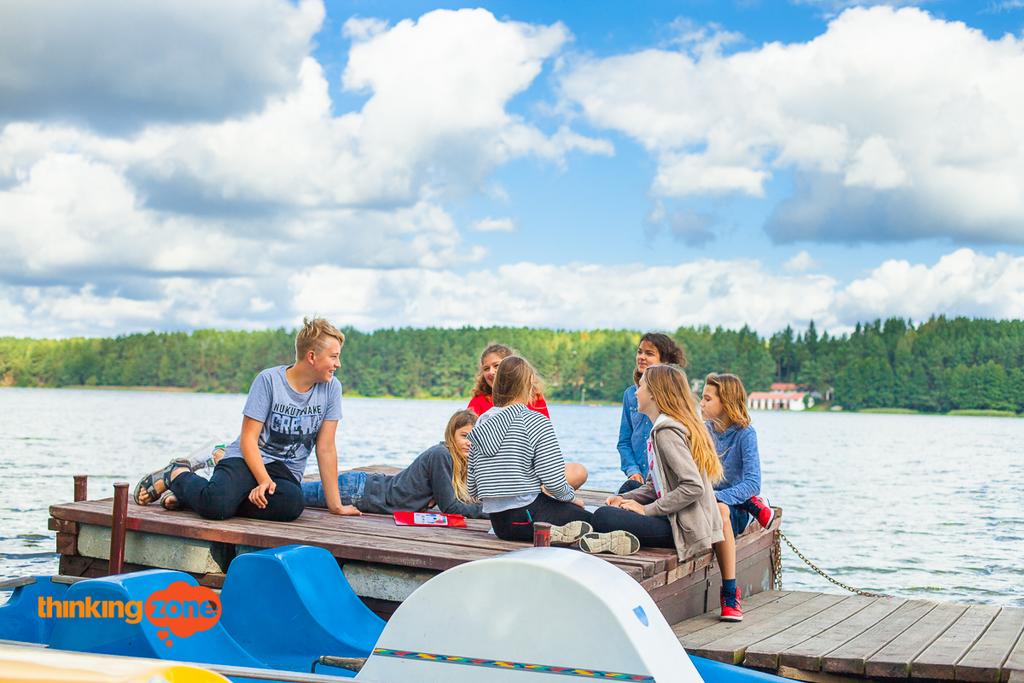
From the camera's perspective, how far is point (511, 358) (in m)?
6.38

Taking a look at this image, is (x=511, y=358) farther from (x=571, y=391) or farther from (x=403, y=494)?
(x=571, y=391)

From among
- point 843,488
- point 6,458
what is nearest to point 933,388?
point 843,488

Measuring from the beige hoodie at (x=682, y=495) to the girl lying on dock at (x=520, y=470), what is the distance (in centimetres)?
28

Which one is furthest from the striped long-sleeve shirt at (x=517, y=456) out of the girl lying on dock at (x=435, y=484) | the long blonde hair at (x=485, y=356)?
the long blonde hair at (x=485, y=356)

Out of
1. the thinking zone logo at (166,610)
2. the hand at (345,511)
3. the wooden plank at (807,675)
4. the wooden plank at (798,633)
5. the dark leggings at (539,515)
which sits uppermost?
the dark leggings at (539,515)

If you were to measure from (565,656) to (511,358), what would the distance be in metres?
2.97

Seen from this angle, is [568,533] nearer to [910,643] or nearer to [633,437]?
[910,643]

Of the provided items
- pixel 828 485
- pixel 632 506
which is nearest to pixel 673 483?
pixel 632 506

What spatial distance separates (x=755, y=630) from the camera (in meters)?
6.30

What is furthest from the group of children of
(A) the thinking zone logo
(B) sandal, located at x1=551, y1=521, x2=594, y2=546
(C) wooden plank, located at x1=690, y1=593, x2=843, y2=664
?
(A) the thinking zone logo

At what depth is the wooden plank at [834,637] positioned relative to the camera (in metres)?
5.62

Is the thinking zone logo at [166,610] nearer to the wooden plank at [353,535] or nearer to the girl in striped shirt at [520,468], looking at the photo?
the wooden plank at [353,535]

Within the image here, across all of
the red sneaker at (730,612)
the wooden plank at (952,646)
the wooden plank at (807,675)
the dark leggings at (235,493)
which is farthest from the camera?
the dark leggings at (235,493)

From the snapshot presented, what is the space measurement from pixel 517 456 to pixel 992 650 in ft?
9.31
